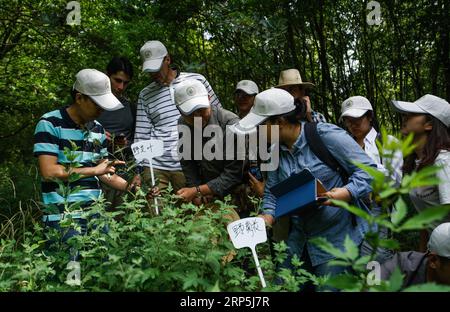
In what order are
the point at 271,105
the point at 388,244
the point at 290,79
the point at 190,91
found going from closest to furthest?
the point at 388,244 → the point at 271,105 → the point at 190,91 → the point at 290,79

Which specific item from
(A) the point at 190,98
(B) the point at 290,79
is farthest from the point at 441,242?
(B) the point at 290,79

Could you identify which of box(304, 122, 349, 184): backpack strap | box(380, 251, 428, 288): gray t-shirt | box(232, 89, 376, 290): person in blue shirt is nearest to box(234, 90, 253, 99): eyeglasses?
box(232, 89, 376, 290): person in blue shirt

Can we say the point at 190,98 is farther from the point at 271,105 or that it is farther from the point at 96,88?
the point at 271,105

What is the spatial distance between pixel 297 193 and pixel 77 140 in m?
1.37

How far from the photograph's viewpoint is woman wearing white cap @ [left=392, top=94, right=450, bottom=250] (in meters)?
3.09

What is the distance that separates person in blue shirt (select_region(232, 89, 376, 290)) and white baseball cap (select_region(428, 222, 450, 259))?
36cm

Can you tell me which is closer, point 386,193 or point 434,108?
point 386,193

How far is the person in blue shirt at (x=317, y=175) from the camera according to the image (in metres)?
2.74

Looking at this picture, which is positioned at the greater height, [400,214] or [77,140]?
[77,140]

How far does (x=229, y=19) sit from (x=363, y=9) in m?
2.77

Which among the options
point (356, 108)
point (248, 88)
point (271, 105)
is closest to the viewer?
point (271, 105)

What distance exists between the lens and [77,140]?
313 cm
